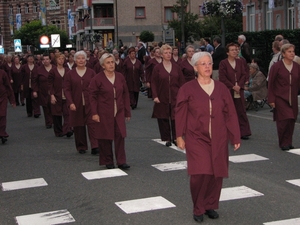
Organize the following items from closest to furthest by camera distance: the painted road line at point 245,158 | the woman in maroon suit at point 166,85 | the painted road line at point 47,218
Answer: the painted road line at point 47,218
the painted road line at point 245,158
the woman in maroon suit at point 166,85

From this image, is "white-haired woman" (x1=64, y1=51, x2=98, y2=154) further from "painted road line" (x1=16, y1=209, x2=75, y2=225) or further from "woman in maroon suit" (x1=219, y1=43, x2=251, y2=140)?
"painted road line" (x1=16, y1=209, x2=75, y2=225)

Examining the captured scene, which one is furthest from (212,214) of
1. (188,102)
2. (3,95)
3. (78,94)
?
(3,95)

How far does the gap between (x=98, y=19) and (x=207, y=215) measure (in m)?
62.8

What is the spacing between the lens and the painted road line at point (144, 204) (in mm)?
7488

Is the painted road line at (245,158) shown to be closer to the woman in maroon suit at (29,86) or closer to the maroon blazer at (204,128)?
the maroon blazer at (204,128)

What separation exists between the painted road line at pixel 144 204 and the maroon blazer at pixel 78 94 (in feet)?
12.9

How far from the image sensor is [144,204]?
7699 millimetres

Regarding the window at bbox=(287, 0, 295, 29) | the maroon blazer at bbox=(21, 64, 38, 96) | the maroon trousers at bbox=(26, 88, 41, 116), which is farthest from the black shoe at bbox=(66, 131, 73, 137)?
the window at bbox=(287, 0, 295, 29)

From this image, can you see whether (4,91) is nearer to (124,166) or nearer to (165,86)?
(165,86)

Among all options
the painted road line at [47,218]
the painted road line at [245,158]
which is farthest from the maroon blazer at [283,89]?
the painted road line at [47,218]

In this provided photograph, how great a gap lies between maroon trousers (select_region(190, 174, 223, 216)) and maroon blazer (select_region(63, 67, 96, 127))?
5041 mm

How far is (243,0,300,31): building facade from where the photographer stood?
32094mm

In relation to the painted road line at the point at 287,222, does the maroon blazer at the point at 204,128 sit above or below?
above

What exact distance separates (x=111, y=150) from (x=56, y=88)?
4.38 metres
